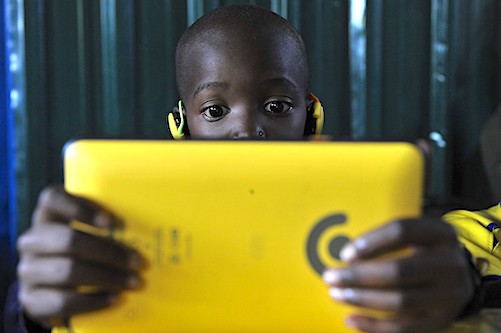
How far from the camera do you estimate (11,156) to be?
4.48 ft

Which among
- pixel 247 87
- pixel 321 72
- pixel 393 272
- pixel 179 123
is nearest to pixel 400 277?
pixel 393 272

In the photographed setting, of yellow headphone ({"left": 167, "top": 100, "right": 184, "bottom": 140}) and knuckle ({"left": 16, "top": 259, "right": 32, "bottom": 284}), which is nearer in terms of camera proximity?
knuckle ({"left": 16, "top": 259, "right": 32, "bottom": 284})

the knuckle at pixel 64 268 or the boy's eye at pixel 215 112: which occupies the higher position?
the boy's eye at pixel 215 112

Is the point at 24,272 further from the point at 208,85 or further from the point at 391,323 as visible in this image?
the point at 208,85

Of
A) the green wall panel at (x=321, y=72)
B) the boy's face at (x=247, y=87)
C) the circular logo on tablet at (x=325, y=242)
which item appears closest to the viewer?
the circular logo on tablet at (x=325, y=242)

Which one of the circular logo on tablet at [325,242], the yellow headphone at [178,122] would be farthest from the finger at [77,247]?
the yellow headphone at [178,122]

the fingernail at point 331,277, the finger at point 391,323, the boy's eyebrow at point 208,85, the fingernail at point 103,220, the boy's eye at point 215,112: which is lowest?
the finger at point 391,323

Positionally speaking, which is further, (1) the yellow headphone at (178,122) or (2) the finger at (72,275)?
(1) the yellow headphone at (178,122)

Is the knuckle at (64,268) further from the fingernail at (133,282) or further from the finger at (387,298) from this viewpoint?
the finger at (387,298)

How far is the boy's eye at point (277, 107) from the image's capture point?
79 centimetres

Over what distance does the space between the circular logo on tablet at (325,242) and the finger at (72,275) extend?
0.12 metres

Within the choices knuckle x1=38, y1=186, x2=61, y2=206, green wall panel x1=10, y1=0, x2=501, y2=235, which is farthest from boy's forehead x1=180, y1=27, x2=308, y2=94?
green wall panel x1=10, y1=0, x2=501, y2=235

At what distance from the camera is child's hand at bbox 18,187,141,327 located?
441 millimetres

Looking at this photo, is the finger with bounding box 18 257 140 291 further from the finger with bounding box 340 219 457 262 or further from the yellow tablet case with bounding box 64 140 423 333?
the finger with bounding box 340 219 457 262
